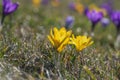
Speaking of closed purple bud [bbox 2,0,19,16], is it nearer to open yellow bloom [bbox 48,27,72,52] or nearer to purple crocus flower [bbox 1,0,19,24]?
purple crocus flower [bbox 1,0,19,24]

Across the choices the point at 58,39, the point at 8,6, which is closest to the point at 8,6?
the point at 8,6

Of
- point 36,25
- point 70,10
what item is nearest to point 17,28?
point 36,25

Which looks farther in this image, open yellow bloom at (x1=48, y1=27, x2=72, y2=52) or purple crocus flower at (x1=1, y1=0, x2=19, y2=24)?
purple crocus flower at (x1=1, y1=0, x2=19, y2=24)

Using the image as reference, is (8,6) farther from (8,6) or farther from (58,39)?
(58,39)

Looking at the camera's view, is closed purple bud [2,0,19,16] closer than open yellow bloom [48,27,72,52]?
No

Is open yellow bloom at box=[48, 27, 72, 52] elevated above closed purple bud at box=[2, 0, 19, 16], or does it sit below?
below

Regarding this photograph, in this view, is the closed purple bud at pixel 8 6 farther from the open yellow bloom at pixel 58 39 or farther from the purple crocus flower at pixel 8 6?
the open yellow bloom at pixel 58 39

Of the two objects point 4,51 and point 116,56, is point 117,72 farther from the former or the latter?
point 4,51

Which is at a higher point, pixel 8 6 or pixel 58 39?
pixel 8 6

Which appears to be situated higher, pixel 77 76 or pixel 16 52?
pixel 16 52

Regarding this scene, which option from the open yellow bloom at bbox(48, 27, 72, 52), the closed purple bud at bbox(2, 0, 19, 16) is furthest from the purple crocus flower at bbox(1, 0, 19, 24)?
the open yellow bloom at bbox(48, 27, 72, 52)

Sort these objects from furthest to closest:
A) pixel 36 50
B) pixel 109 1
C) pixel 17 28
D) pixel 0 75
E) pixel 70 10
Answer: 1. pixel 109 1
2. pixel 70 10
3. pixel 17 28
4. pixel 36 50
5. pixel 0 75
